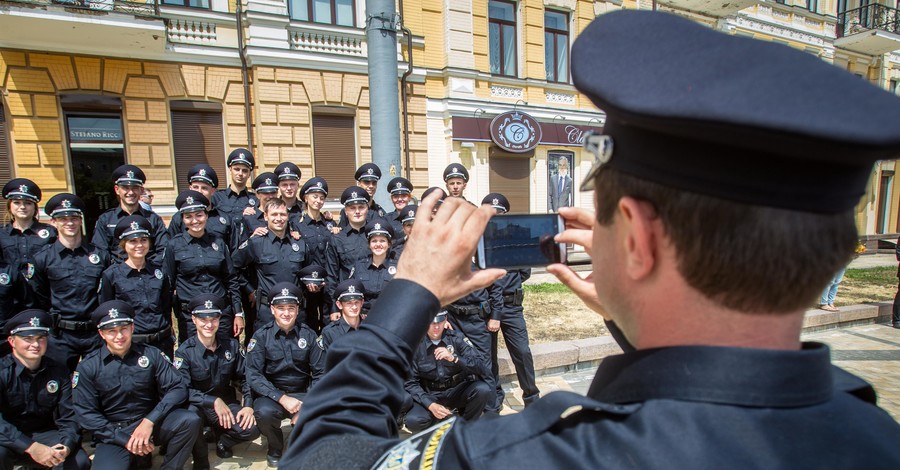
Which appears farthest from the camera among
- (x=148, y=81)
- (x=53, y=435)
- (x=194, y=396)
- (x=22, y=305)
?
(x=148, y=81)

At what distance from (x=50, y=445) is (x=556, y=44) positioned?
46.9 feet

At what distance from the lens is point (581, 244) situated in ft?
4.17

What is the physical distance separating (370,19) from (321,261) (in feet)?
10.5

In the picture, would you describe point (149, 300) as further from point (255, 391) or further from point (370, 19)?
point (370, 19)

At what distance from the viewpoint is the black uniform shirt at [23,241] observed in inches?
193

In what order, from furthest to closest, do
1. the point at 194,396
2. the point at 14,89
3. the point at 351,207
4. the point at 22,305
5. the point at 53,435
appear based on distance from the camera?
the point at 14,89 → the point at 351,207 → the point at 22,305 → the point at 194,396 → the point at 53,435

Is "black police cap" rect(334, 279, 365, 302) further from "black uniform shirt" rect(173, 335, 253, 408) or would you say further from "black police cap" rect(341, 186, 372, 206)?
"black police cap" rect(341, 186, 372, 206)

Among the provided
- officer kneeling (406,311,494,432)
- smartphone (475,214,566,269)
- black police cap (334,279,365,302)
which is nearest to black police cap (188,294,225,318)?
black police cap (334,279,365,302)

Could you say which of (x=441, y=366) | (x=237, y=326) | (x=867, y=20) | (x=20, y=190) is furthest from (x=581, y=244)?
(x=867, y=20)

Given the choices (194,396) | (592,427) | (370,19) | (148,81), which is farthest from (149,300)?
(148,81)

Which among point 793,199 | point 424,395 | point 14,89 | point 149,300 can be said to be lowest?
point 424,395

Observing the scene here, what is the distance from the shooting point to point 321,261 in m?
6.13

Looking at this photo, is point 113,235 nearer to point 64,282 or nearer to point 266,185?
point 64,282

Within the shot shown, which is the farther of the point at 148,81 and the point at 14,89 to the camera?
the point at 148,81
